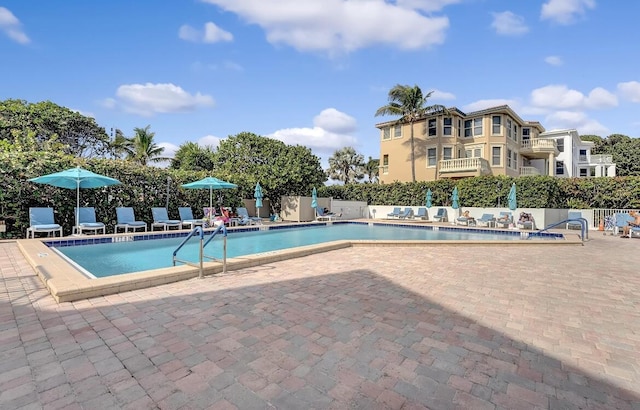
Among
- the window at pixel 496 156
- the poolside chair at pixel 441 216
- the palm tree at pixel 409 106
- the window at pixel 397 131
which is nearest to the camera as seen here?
the poolside chair at pixel 441 216

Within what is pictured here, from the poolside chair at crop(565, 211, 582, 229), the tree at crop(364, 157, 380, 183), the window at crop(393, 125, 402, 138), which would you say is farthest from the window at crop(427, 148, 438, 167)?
the tree at crop(364, 157, 380, 183)

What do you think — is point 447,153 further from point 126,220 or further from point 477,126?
point 126,220

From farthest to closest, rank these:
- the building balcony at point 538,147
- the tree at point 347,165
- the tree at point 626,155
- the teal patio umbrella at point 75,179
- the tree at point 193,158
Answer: the tree at point 347,165
the tree at point 626,155
the tree at point 193,158
the building balcony at point 538,147
the teal patio umbrella at point 75,179

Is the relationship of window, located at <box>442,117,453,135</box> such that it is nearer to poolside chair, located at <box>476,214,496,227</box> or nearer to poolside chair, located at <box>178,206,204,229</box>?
poolside chair, located at <box>476,214,496,227</box>

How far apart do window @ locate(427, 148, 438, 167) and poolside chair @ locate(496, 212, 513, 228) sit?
9563 mm

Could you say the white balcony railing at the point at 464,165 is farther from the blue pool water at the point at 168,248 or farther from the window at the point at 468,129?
the blue pool water at the point at 168,248

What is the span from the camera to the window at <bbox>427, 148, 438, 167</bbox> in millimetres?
24922

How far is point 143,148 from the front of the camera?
29734mm

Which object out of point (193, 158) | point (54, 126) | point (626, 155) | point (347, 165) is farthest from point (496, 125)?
point (54, 126)

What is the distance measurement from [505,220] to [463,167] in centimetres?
818

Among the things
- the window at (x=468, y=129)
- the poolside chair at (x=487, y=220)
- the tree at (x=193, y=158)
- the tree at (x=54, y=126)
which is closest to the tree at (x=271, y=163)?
the poolside chair at (x=487, y=220)

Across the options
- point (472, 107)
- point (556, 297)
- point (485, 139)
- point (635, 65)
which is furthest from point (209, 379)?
point (472, 107)

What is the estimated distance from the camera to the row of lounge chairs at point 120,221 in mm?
9516

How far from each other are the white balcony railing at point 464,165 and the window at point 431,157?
88 cm
